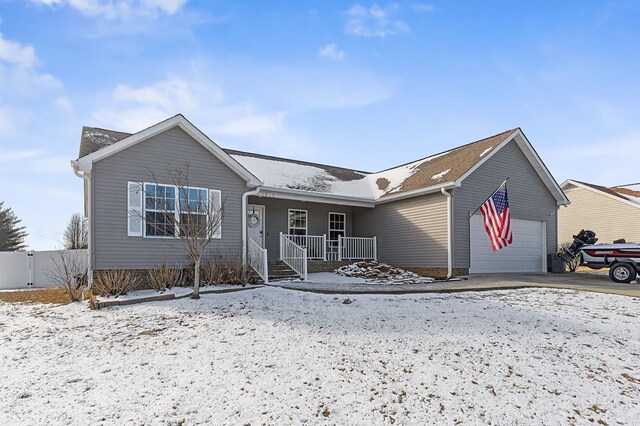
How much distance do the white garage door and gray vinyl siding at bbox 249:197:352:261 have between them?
18.9 feet

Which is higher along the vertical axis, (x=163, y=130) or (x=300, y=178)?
(x=163, y=130)

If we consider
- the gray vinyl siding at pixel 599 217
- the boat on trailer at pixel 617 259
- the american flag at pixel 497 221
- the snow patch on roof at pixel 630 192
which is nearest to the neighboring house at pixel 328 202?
the american flag at pixel 497 221

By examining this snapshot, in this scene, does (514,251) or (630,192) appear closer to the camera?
(514,251)

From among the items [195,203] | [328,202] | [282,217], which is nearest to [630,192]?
[328,202]

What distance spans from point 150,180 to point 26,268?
9.07m

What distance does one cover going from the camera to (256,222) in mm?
15000

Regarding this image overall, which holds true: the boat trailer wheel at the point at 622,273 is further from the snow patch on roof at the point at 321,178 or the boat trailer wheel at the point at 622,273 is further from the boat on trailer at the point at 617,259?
the snow patch on roof at the point at 321,178

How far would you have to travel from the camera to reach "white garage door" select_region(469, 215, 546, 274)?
14.7 metres

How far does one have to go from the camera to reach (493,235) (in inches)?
497

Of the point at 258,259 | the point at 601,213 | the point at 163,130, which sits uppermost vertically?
the point at 163,130

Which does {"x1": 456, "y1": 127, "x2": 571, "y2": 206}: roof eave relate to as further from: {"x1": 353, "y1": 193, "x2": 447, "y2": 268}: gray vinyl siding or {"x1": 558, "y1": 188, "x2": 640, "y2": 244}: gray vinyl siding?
{"x1": 558, "y1": 188, "x2": 640, "y2": 244}: gray vinyl siding

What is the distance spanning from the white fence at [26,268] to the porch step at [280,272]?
26.8 feet

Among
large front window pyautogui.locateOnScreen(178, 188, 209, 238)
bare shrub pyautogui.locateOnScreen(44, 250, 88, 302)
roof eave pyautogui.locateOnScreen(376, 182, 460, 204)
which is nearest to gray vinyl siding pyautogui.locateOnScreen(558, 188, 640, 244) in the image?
roof eave pyautogui.locateOnScreen(376, 182, 460, 204)

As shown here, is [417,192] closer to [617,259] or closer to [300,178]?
[300,178]
